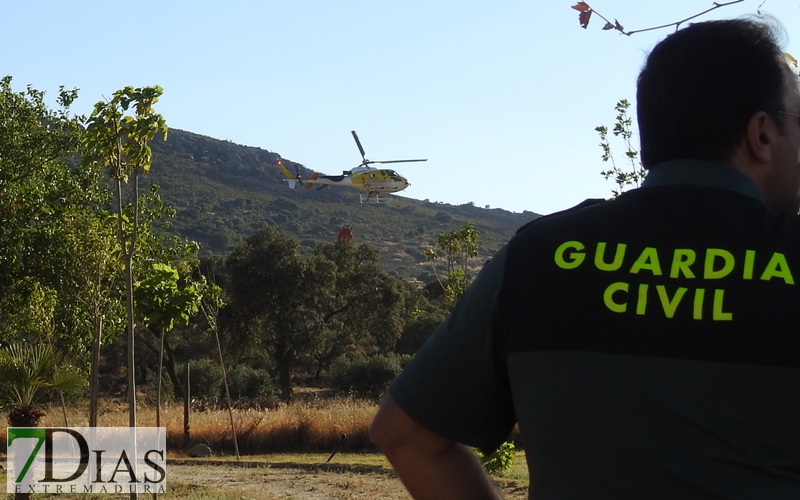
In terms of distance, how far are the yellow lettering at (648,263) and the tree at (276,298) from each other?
1680 inches

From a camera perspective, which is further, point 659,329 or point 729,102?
point 729,102

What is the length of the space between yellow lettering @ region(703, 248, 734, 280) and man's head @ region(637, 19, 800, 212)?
0.67ft

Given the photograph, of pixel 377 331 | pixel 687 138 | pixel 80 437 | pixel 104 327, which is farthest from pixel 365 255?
pixel 687 138

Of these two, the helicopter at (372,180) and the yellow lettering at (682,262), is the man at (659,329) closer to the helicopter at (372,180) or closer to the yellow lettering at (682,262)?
the yellow lettering at (682,262)

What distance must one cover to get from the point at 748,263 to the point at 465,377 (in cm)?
47

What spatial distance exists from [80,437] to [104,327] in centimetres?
478

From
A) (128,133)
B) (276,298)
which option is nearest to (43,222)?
(128,133)

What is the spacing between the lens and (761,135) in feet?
5.32

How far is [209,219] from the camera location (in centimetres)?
9956

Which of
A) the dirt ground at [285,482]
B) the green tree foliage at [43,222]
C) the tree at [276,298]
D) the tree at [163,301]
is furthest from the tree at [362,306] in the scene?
the tree at [163,301]

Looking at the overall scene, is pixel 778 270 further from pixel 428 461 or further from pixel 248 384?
pixel 248 384

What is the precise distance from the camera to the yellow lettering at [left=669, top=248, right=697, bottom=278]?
57.9 inches

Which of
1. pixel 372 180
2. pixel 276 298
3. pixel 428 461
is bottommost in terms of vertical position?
pixel 276 298

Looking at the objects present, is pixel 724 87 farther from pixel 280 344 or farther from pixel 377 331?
pixel 377 331
